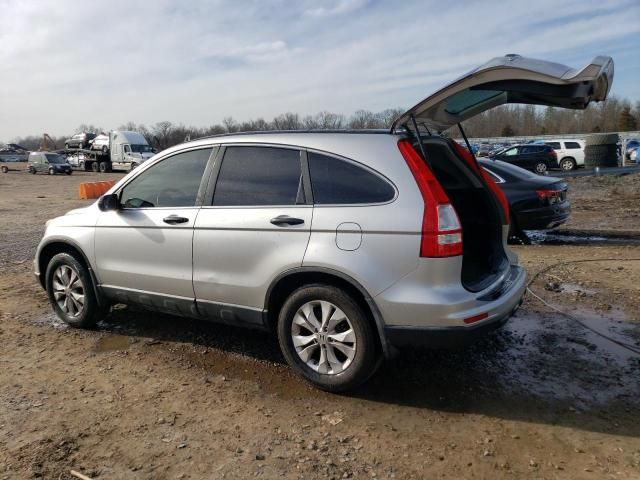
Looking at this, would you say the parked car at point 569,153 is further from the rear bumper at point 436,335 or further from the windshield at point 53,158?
the windshield at point 53,158

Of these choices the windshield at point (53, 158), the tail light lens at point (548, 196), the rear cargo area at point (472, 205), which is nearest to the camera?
the rear cargo area at point (472, 205)

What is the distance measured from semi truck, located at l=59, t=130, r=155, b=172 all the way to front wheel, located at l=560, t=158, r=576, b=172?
26.1 metres

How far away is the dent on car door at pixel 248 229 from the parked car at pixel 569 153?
27074mm

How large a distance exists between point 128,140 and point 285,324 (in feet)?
127

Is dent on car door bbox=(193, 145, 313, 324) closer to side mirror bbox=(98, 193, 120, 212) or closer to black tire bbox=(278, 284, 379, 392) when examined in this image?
black tire bbox=(278, 284, 379, 392)

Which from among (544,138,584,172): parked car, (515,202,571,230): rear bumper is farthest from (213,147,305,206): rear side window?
(544,138,584,172): parked car

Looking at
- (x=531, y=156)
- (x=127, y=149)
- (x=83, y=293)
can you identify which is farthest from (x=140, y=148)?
(x=83, y=293)

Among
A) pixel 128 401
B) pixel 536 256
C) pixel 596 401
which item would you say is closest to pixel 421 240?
pixel 596 401

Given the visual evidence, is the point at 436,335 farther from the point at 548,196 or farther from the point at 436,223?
the point at 548,196

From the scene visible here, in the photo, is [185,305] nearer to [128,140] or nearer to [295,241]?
[295,241]

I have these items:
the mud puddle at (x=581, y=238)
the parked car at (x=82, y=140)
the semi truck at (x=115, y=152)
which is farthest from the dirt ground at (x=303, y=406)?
the parked car at (x=82, y=140)

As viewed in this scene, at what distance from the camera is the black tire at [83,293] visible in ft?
16.4

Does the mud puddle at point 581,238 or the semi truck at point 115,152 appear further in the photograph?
the semi truck at point 115,152

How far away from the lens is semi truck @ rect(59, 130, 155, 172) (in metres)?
38.9
